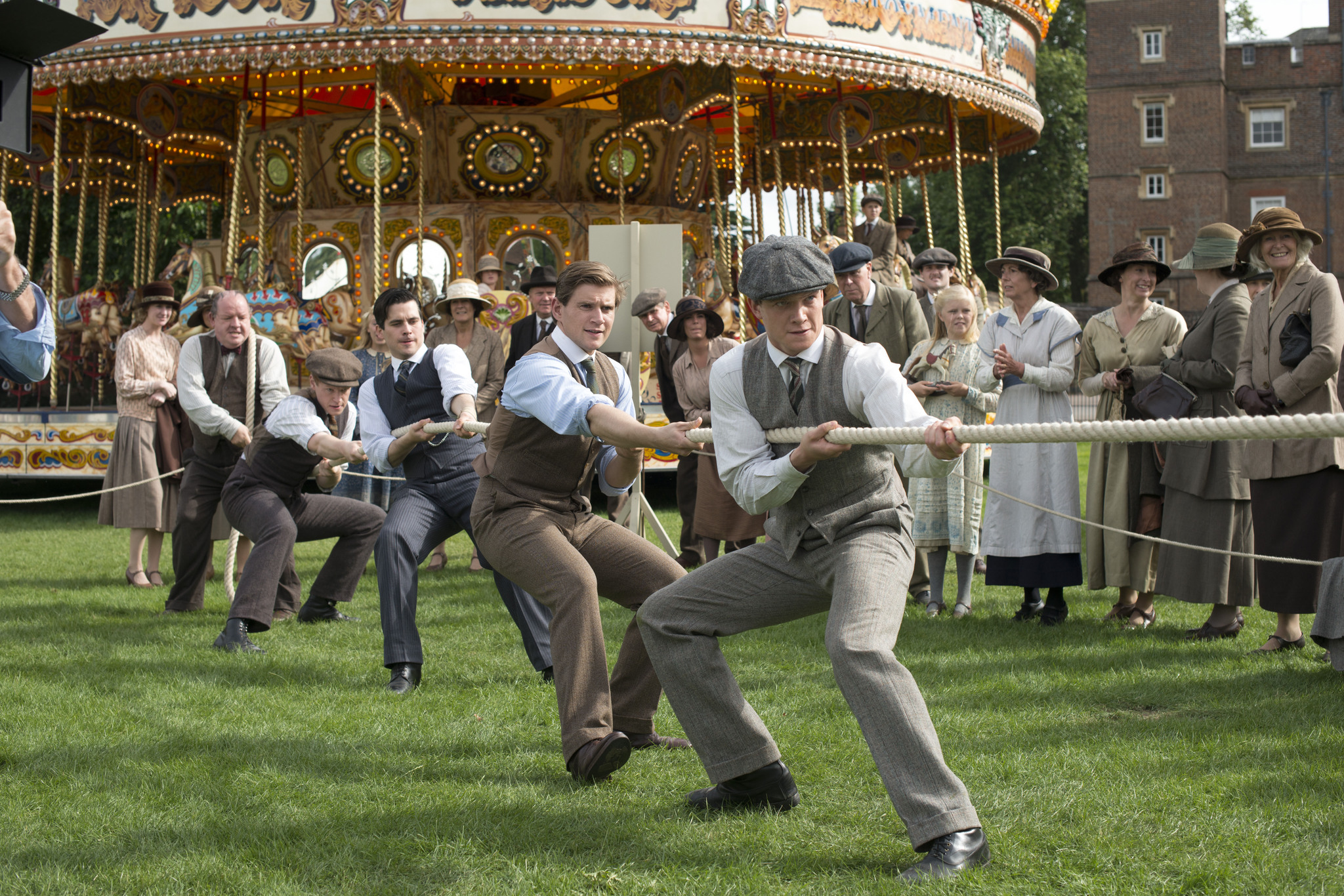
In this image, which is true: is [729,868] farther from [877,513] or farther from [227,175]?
[227,175]

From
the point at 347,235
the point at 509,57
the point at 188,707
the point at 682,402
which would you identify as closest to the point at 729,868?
the point at 188,707

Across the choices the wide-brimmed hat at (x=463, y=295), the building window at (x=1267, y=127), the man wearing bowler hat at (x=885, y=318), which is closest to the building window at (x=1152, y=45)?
the building window at (x=1267, y=127)

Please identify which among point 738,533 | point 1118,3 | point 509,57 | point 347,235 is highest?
point 1118,3

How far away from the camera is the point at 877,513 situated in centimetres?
394

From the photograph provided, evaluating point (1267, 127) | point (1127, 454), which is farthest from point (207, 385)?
point (1267, 127)

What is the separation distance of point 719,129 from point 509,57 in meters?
6.86

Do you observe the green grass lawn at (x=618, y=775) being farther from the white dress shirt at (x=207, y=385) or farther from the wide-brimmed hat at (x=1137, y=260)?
the wide-brimmed hat at (x=1137, y=260)

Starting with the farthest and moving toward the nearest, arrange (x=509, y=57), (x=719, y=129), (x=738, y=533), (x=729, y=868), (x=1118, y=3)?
(x=1118, y=3)
(x=719, y=129)
(x=509, y=57)
(x=738, y=533)
(x=729, y=868)

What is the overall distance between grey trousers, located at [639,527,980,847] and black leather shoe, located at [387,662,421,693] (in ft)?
7.05

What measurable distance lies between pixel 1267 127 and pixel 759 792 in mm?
51655

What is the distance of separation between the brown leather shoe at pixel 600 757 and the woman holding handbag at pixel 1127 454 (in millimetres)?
3655

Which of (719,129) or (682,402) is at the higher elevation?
(719,129)

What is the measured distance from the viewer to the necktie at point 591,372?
4949 mm

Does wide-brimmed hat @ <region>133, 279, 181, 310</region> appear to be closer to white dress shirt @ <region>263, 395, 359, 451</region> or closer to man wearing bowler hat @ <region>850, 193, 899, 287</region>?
white dress shirt @ <region>263, 395, 359, 451</region>
